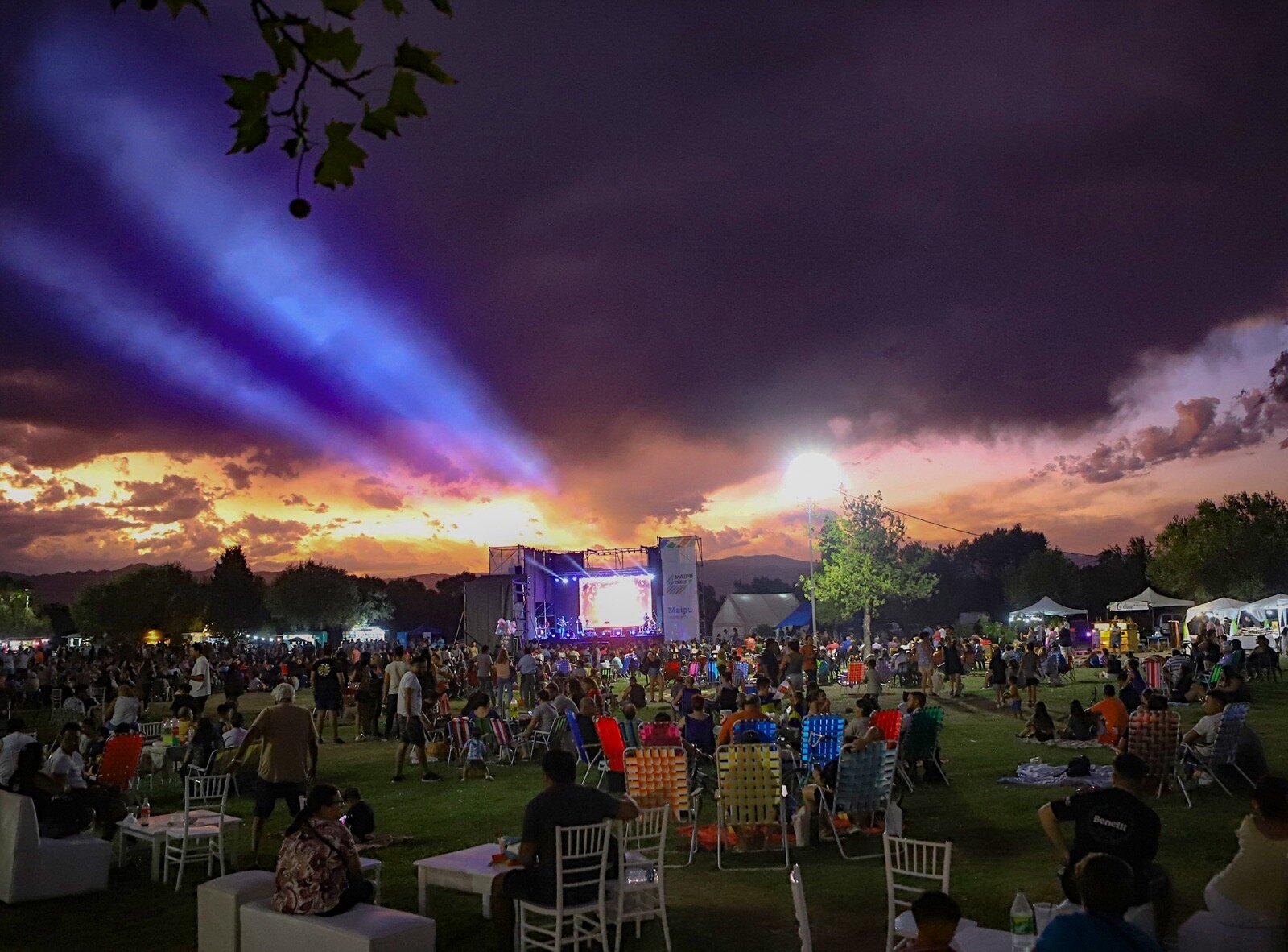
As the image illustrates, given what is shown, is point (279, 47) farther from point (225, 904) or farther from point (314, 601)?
point (314, 601)

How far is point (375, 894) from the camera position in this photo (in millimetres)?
7367

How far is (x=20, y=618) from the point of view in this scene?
81.9 meters

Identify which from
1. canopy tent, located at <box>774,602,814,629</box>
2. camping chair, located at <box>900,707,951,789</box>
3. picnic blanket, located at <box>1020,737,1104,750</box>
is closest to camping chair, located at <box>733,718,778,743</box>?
camping chair, located at <box>900,707,951,789</box>

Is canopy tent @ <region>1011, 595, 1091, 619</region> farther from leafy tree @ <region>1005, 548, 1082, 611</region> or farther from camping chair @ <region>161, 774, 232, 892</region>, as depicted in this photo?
leafy tree @ <region>1005, 548, 1082, 611</region>

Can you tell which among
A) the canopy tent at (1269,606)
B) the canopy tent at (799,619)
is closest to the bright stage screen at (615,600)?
the canopy tent at (799,619)

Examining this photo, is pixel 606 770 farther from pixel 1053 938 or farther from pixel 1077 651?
pixel 1077 651

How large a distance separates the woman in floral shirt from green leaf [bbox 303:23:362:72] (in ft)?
14.7

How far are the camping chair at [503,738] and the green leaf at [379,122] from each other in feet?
47.4

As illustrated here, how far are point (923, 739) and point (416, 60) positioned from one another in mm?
11738

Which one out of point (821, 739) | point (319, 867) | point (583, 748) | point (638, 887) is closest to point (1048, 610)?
point (583, 748)

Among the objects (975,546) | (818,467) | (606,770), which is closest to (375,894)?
(606,770)

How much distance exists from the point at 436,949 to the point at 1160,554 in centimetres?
7048

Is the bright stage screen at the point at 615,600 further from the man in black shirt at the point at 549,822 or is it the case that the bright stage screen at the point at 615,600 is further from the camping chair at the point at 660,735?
the man in black shirt at the point at 549,822

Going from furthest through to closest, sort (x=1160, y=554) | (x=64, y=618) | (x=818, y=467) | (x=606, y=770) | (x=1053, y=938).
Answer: (x=64, y=618) → (x=1160, y=554) → (x=818, y=467) → (x=606, y=770) → (x=1053, y=938)
